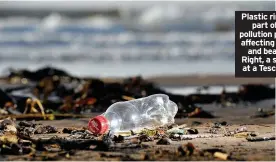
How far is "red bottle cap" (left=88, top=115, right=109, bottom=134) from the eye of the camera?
4.12 metres

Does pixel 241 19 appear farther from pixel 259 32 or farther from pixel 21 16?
pixel 21 16

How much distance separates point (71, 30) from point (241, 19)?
1200 centimetres

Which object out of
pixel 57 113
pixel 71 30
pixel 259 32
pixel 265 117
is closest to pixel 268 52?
pixel 259 32

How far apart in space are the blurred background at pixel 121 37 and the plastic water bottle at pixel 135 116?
393 cm

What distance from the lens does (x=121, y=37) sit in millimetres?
16203

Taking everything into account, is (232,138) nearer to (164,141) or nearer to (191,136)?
(191,136)

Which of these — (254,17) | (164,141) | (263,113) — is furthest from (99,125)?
(254,17)

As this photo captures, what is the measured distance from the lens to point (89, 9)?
789 inches

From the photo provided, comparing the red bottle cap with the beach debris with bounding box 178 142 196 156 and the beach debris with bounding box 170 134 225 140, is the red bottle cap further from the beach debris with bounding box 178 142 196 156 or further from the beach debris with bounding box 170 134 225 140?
the beach debris with bounding box 178 142 196 156

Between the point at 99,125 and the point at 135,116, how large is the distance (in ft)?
1.84

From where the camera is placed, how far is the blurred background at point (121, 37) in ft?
39.1

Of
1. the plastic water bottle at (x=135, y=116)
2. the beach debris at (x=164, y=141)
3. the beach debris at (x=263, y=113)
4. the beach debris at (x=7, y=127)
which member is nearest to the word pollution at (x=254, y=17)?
the beach debris at (x=263, y=113)

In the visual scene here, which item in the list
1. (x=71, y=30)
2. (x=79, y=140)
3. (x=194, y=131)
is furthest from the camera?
(x=71, y=30)

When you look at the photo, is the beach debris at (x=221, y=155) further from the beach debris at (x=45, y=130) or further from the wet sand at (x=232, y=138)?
the beach debris at (x=45, y=130)
